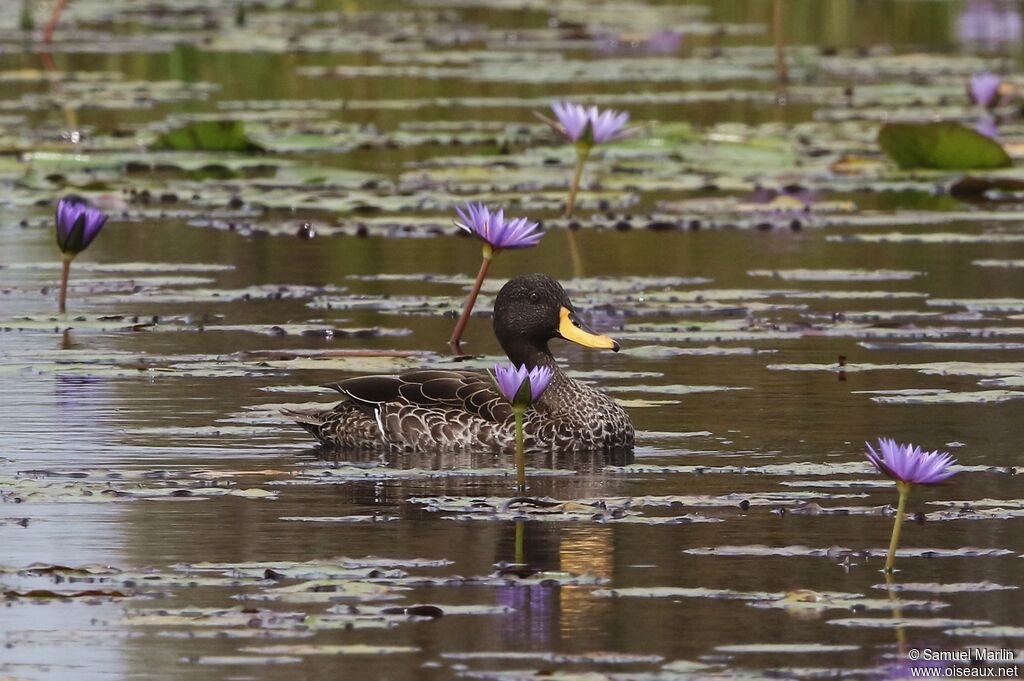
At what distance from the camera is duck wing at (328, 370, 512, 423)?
27.7ft

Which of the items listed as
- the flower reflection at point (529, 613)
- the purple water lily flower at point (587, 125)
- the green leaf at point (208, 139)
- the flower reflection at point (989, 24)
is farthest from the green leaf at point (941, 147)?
the flower reflection at point (989, 24)

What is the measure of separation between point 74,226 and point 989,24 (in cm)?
2013

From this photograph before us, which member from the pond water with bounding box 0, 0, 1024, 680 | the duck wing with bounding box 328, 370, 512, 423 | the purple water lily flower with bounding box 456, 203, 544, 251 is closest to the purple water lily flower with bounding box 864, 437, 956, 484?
the pond water with bounding box 0, 0, 1024, 680

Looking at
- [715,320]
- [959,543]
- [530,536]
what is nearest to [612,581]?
[530,536]

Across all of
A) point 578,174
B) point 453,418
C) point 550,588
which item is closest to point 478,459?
point 453,418

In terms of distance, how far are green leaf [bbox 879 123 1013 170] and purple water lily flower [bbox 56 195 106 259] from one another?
631 cm

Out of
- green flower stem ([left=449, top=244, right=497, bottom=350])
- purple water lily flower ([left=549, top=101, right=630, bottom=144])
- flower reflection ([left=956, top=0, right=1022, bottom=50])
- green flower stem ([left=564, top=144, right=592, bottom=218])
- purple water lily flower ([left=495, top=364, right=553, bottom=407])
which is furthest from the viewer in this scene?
flower reflection ([left=956, top=0, right=1022, bottom=50])

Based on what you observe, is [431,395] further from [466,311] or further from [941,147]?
[941,147]

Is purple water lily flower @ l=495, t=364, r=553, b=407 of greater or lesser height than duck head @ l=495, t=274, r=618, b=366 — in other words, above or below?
below

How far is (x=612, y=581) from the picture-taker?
Answer: 632 cm

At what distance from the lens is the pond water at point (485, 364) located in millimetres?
5875

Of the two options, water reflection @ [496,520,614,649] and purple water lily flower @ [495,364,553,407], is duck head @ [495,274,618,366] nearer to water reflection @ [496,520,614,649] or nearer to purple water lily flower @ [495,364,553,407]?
purple water lily flower @ [495,364,553,407]

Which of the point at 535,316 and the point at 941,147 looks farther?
the point at 941,147

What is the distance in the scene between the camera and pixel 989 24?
2869 centimetres
